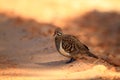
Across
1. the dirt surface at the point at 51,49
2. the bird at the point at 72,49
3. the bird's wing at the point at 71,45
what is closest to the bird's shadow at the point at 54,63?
the dirt surface at the point at 51,49

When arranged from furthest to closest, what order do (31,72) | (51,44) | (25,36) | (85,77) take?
(25,36), (51,44), (31,72), (85,77)

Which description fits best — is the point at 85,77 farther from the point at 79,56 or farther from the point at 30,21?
the point at 30,21

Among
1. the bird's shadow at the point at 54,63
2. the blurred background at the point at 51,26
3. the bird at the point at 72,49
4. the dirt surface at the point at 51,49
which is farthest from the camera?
the blurred background at the point at 51,26

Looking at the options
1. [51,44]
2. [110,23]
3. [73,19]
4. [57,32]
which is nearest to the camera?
[57,32]

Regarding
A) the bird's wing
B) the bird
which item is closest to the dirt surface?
the bird

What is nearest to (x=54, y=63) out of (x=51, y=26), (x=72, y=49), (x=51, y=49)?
(x=72, y=49)

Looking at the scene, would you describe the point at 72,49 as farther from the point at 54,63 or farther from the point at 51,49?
the point at 51,49

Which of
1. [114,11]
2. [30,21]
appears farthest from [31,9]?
[114,11]

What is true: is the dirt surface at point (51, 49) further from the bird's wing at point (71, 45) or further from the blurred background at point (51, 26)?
the bird's wing at point (71, 45)
